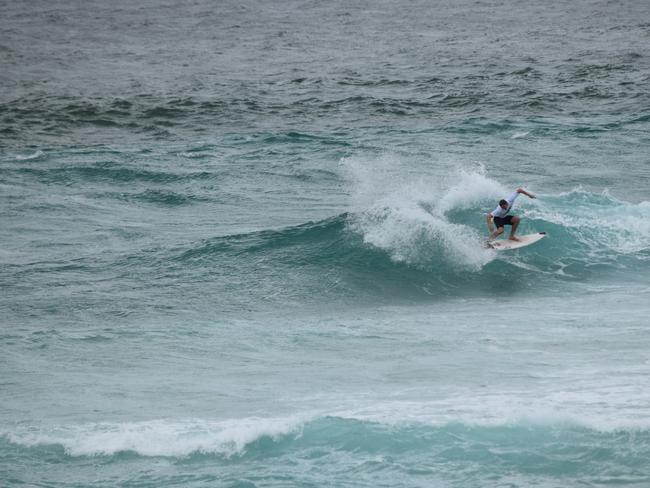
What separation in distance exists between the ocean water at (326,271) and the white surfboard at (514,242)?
27cm

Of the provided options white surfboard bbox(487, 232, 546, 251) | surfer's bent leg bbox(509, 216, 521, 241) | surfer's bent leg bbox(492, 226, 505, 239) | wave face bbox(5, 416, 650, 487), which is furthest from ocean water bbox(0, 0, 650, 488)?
surfer's bent leg bbox(492, 226, 505, 239)

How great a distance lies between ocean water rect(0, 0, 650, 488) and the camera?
12125mm

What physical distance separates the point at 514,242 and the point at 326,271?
156 inches

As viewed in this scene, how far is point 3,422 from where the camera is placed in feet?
42.7

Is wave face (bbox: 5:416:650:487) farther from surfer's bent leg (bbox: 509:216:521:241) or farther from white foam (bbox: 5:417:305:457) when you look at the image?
surfer's bent leg (bbox: 509:216:521:241)

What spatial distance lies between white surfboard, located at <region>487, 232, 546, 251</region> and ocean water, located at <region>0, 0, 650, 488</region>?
27cm

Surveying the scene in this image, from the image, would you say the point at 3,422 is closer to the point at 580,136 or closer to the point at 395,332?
the point at 395,332

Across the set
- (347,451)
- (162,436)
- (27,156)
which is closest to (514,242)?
(347,451)

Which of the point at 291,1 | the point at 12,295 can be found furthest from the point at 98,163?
the point at 291,1

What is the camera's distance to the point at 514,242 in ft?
67.6

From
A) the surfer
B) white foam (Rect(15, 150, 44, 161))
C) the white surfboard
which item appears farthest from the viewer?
white foam (Rect(15, 150, 44, 161))

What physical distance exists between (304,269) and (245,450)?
8.64m

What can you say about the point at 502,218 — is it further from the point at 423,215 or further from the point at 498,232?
the point at 423,215

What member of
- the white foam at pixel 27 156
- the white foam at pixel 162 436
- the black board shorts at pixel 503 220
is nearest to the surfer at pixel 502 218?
the black board shorts at pixel 503 220
